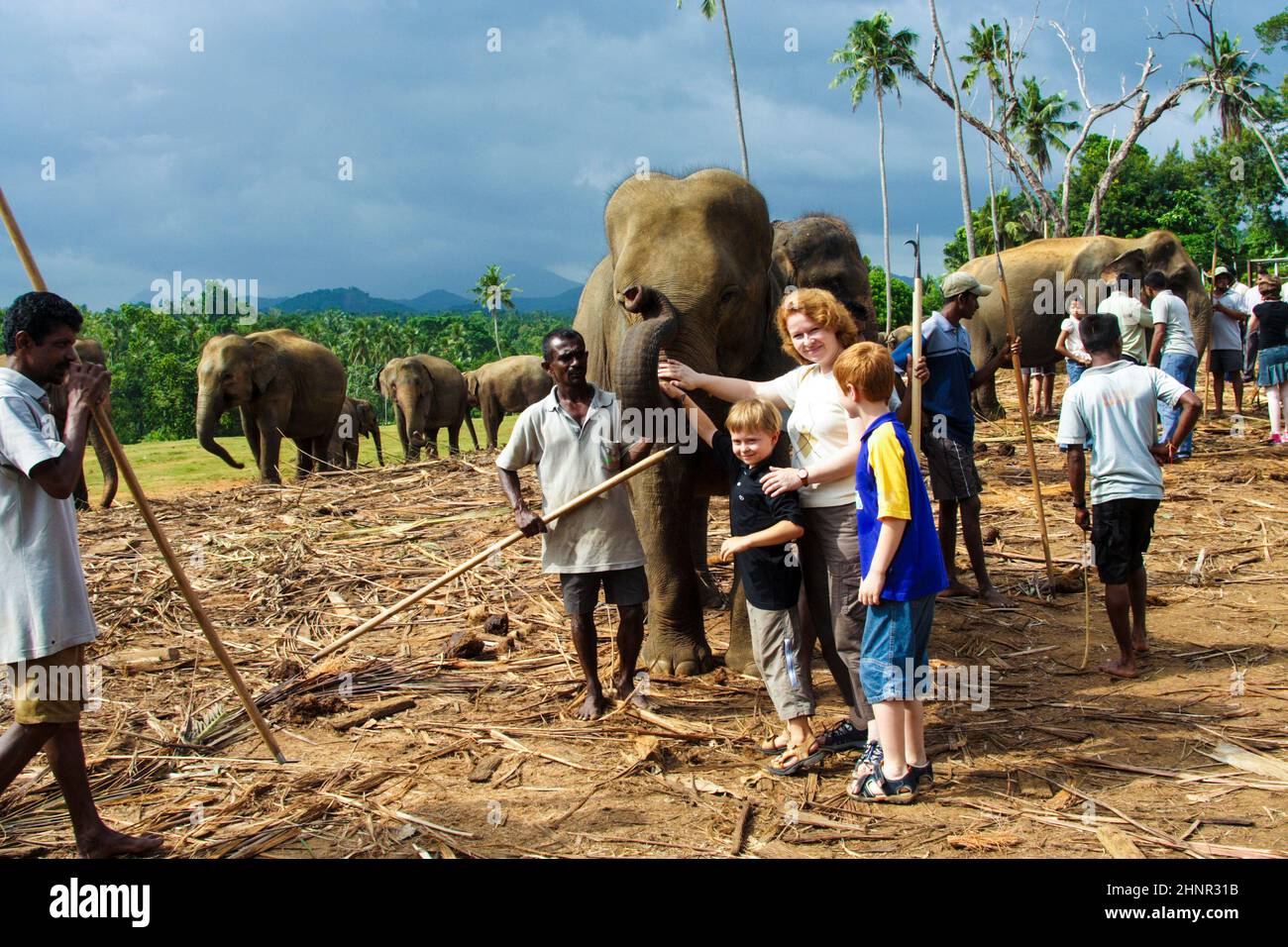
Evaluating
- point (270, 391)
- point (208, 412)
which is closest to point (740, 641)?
point (208, 412)

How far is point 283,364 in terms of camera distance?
64.6ft

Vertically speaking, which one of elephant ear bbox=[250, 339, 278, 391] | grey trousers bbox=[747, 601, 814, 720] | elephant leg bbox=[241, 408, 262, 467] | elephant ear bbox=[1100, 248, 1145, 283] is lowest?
grey trousers bbox=[747, 601, 814, 720]

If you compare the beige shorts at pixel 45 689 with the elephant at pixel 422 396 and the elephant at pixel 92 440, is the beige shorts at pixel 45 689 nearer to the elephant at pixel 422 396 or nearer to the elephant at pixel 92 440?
the elephant at pixel 92 440

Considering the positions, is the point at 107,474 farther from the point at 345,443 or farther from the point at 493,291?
the point at 493,291

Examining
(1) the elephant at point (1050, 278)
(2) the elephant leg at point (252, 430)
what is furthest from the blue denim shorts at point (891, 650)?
(2) the elephant leg at point (252, 430)

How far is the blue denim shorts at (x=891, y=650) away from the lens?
4.32 m

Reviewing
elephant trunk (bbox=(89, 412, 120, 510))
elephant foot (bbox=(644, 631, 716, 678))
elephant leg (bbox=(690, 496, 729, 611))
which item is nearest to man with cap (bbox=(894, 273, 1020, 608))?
elephant leg (bbox=(690, 496, 729, 611))

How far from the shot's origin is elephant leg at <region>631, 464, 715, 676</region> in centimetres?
625

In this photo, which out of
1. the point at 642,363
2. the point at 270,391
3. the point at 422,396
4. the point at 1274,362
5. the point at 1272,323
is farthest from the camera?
the point at 422,396

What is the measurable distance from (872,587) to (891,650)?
0.96 ft

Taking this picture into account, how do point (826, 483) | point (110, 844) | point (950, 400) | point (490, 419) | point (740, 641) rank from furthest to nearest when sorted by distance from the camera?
1. point (490, 419)
2. point (950, 400)
3. point (740, 641)
4. point (826, 483)
5. point (110, 844)

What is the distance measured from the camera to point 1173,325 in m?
12.1

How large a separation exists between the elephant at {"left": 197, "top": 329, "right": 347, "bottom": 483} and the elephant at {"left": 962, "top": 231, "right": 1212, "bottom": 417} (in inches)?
481

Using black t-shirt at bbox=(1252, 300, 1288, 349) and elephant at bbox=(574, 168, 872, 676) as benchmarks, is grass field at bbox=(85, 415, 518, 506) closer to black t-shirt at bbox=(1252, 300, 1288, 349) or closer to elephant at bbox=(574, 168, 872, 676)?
elephant at bbox=(574, 168, 872, 676)
